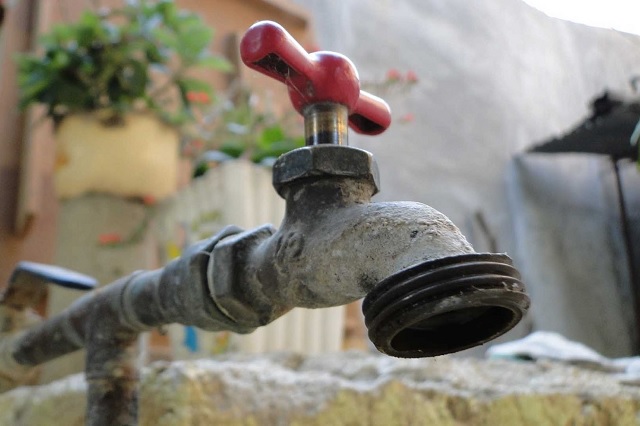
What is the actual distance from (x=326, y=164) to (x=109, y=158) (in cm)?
73

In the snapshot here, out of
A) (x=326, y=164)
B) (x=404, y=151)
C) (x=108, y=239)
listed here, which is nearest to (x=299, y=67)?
(x=326, y=164)

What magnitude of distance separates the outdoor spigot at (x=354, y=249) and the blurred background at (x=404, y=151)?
0.19m

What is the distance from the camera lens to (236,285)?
0.39m

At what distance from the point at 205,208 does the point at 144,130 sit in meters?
0.23

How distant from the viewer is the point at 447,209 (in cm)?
185

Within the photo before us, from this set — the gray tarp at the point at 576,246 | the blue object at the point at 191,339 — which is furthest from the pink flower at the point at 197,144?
the gray tarp at the point at 576,246

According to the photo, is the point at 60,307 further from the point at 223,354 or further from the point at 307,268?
the point at 307,268

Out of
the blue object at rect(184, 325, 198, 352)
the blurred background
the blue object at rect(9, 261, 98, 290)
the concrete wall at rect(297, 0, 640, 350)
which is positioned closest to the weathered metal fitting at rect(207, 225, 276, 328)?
the blurred background

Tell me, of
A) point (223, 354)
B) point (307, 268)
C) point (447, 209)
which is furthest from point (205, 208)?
point (447, 209)

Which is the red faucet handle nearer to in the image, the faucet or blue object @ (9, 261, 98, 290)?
the faucet

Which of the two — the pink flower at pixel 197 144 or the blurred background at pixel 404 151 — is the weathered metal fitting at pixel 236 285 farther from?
the pink flower at pixel 197 144

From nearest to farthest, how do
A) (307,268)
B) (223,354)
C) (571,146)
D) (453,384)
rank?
(307,268)
(453,384)
(223,354)
(571,146)

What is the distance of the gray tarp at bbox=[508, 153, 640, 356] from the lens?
6.81ft

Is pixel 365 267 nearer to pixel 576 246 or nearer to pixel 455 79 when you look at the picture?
pixel 455 79
